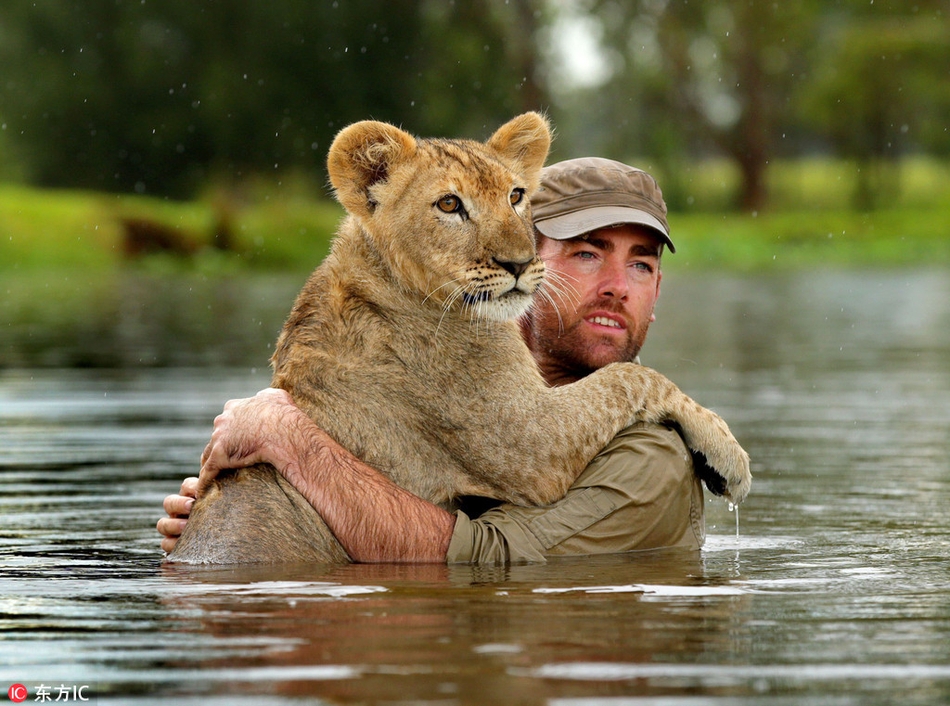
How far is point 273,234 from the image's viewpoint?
4438 centimetres

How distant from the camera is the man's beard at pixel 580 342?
655cm

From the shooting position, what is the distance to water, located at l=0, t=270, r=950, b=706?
418cm

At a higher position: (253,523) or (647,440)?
(647,440)

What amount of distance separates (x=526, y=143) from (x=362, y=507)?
1.70 m

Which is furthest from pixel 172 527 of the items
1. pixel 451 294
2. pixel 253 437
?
pixel 451 294

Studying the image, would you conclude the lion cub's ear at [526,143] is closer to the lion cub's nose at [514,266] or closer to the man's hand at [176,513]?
the lion cub's nose at [514,266]

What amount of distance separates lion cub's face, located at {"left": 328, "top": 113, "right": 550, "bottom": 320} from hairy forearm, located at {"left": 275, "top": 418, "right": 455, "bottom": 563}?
28.5 inches

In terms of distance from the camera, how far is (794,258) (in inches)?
1704

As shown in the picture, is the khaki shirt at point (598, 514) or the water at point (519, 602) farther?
the khaki shirt at point (598, 514)

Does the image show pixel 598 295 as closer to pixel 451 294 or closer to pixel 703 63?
pixel 451 294

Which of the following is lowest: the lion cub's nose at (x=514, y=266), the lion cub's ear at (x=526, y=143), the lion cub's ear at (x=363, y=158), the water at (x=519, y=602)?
the water at (x=519, y=602)

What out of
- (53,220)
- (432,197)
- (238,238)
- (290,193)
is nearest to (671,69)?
(290,193)

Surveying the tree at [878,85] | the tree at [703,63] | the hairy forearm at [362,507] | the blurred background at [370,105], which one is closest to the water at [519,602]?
the hairy forearm at [362,507]

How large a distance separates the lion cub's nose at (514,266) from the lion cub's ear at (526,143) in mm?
634
